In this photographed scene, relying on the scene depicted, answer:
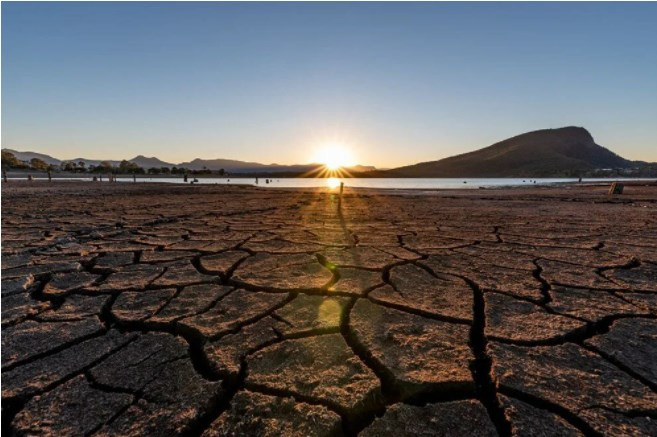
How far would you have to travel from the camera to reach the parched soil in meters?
1.03

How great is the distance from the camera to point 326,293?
1979 mm

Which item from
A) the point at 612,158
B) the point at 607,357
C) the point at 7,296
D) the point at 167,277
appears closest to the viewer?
the point at 607,357

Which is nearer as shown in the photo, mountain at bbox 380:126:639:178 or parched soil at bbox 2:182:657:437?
parched soil at bbox 2:182:657:437

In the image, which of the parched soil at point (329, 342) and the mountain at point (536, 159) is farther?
the mountain at point (536, 159)

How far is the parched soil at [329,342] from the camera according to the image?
40.4 inches

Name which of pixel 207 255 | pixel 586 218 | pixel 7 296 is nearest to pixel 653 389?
pixel 207 255

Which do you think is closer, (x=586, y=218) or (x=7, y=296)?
(x=7, y=296)

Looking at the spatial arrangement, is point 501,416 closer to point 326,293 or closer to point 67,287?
point 326,293

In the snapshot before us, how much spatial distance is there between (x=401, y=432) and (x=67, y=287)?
2.24 meters

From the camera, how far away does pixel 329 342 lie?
1449 millimetres

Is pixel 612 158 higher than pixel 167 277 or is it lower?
higher

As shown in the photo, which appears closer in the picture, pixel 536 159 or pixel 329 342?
pixel 329 342

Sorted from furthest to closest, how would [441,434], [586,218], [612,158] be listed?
1. [612,158]
2. [586,218]
3. [441,434]

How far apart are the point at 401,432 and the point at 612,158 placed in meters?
115
